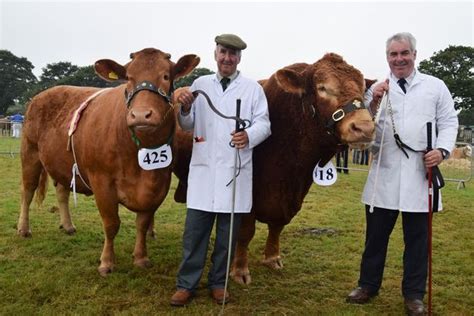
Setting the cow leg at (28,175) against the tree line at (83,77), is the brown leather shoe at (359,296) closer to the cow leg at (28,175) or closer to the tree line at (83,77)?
the cow leg at (28,175)

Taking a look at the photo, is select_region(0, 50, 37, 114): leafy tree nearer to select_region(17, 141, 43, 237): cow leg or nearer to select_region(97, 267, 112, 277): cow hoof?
select_region(17, 141, 43, 237): cow leg

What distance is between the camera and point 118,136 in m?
4.50

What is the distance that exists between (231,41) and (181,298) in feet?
7.73

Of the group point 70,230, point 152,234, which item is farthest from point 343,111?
point 70,230

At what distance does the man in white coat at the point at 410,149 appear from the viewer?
3.85 m

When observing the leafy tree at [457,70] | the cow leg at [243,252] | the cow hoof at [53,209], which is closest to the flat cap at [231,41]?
the cow leg at [243,252]

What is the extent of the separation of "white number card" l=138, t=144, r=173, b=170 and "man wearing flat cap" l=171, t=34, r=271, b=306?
387mm

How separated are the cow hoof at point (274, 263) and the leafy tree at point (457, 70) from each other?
1719 inches

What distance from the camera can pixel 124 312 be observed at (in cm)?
390

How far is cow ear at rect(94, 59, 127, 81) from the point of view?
4.41 m

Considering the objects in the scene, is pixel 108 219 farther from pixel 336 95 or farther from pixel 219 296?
pixel 336 95

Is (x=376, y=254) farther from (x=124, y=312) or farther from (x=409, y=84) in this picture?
(x=124, y=312)

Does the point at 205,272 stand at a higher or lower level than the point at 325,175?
lower

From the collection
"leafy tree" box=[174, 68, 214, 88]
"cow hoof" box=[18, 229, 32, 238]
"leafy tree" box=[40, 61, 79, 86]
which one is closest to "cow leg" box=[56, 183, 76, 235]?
"cow hoof" box=[18, 229, 32, 238]
